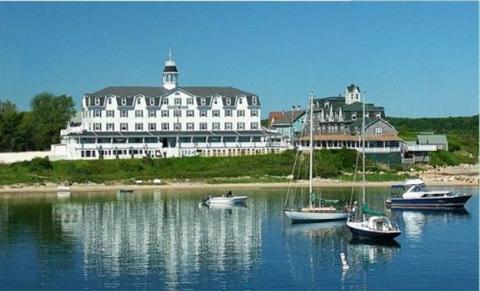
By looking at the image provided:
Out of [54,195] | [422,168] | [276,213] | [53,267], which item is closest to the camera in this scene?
[53,267]

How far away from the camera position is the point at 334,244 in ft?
152

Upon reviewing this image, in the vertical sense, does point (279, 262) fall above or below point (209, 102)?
below

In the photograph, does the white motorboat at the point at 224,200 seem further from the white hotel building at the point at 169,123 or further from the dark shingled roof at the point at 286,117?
the dark shingled roof at the point at 286,117

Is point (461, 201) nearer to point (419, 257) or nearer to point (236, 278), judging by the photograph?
point (419, 257)

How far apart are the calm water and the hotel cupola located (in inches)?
1603

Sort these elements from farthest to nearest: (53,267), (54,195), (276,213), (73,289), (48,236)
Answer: (54,195)
(276,213)
(48,236)
(53,267)
(73,289)

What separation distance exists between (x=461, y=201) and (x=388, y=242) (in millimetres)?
19896

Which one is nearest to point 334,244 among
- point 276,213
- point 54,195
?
point 276,213

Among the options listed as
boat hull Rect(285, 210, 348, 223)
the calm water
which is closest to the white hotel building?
the calm water

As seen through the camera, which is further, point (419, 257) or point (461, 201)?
point (461, 201)

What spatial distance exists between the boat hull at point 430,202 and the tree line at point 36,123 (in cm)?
5614

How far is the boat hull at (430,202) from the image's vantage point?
64438mm

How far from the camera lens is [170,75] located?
10481 centimetres

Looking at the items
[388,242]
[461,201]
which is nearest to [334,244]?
[388,242]
